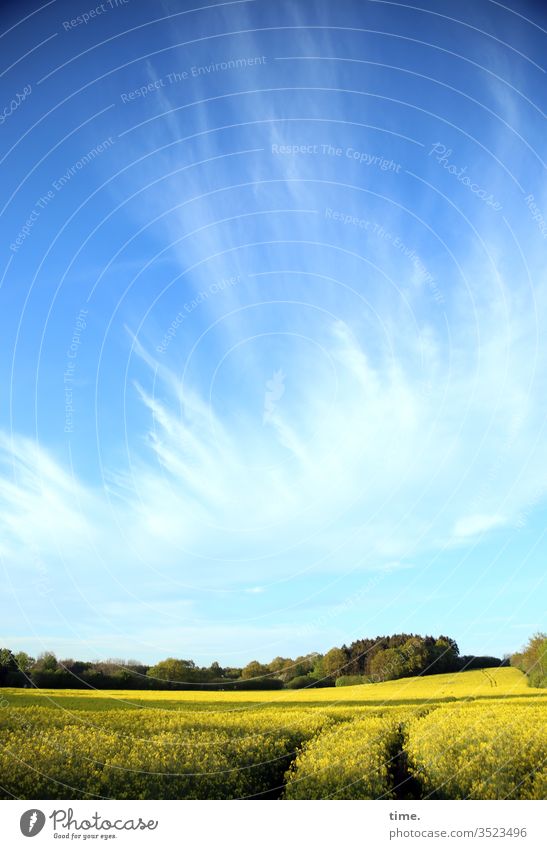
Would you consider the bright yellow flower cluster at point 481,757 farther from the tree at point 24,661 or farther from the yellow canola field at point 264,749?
the tree at point 24,661

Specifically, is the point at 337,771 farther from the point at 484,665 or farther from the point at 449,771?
the point at 484,665

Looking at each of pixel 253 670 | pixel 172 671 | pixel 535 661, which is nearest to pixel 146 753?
pixel 172 671

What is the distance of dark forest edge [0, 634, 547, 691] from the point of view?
1037 centimetres

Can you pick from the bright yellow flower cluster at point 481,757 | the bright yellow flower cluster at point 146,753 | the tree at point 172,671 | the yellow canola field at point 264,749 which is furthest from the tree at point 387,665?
the tree at point 172,671

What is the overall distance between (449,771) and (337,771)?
159 centimetres

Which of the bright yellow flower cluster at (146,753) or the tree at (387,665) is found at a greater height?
the tree at (387,665)

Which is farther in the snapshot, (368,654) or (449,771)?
(368,654)

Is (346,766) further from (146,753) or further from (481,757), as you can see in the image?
(146,753)

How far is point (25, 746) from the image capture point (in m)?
8.49

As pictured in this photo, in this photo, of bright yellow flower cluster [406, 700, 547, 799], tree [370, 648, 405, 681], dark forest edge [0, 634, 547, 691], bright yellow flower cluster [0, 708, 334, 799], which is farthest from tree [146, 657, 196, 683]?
bright yellow flower cluster [406, 700, 547, 799]

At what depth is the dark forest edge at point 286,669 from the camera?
34.0ft

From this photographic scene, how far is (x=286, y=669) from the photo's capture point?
1094 centimetres
